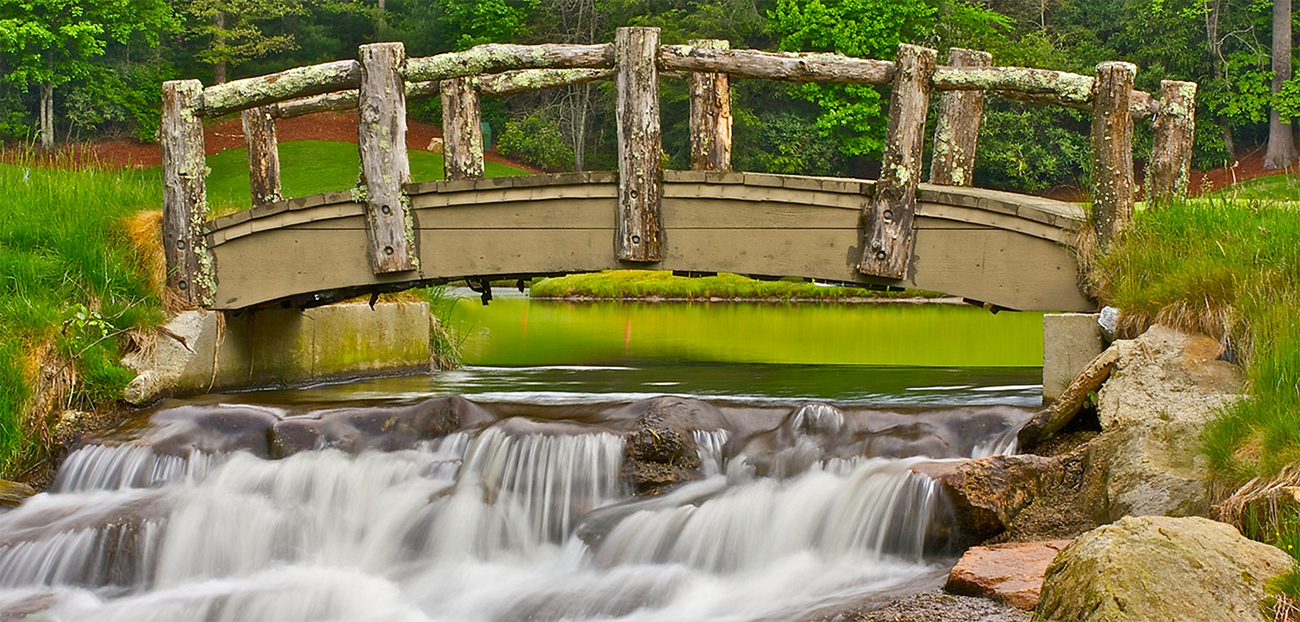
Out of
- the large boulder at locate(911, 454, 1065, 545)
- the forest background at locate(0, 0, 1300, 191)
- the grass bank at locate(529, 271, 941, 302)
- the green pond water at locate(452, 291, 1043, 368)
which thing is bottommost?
the large boulder at locate(911, 454, 1065, 545)

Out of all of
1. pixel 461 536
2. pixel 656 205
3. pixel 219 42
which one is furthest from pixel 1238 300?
pixel 219 42

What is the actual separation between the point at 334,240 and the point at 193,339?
4.38ft

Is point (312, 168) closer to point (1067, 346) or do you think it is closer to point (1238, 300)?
point (1067, 346)

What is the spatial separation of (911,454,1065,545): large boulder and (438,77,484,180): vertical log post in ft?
18.7

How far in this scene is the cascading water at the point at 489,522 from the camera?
6109 millimetres

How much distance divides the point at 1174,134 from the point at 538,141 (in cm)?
2841

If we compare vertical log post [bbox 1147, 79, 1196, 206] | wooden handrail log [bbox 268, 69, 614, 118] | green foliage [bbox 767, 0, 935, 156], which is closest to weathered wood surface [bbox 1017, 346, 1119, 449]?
vertical log post [bbox 1147, 79, 1196, 206]

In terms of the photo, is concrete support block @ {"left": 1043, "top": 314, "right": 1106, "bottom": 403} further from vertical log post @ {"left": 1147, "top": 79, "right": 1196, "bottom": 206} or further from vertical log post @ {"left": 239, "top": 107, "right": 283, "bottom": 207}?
→ vertical log post @ {"left": 239, "top": 107, "right": 283, "bottom": 207}

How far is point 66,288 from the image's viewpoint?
8.84 metres

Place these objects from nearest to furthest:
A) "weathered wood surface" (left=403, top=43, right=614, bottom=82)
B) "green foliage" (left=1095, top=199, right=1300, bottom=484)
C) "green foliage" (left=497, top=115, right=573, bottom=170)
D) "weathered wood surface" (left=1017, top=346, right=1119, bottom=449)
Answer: "green foliage" (left=1095, top=199, right=1300, bottom=484) < "weathered wood surface" (left=1017, top=346, right=1119, bottom=449) < "weathered wood surface" (left=403, top=43, right=614, bottom=82) < "green foliage" (left=497, top=115, right=573, bottom=170)

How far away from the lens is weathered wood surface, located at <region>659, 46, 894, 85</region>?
8391 mm

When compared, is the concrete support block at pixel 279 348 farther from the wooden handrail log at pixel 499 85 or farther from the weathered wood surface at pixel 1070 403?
the weathered wood surface at pixel 1070 403

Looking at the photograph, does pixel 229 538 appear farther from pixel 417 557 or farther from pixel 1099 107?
pixel 1099 107

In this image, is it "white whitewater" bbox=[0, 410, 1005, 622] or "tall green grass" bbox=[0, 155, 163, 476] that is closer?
"white whitewater" bbox=[0, 410, 1005, 622]
